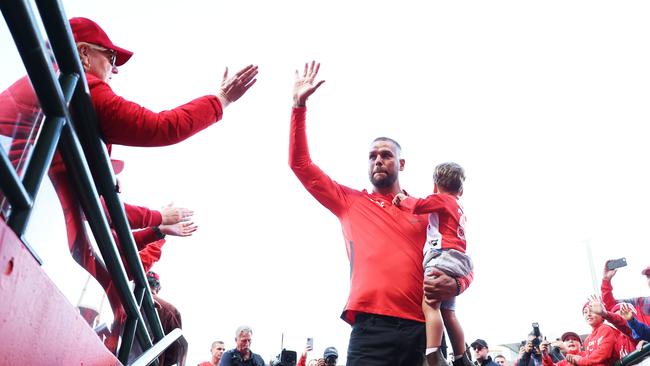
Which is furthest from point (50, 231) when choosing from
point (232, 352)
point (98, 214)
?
point (232, 352)

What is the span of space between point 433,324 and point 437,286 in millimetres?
204

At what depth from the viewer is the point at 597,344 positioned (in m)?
6.77

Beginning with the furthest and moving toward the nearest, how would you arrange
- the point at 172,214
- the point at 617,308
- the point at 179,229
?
the point at 617,308 → the point at 179,229 → the point at 172,214

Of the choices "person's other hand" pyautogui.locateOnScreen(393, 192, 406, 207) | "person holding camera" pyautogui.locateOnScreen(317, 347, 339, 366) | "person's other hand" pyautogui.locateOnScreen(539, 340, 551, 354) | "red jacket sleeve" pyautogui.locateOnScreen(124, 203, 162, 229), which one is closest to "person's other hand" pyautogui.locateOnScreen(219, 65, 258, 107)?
"red jacket sleeve" pyautogui.locateOnScreen(124, 203, 162, 229)

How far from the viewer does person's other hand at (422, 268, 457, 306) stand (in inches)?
117

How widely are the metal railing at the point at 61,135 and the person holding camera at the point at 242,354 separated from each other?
5397 mm

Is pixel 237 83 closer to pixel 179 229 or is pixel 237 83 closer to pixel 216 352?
pixel 179 229

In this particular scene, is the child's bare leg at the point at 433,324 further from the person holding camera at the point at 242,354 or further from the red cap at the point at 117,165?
the person holding camera at the point at 242,354

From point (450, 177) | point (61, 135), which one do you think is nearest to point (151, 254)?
point (450, 177)

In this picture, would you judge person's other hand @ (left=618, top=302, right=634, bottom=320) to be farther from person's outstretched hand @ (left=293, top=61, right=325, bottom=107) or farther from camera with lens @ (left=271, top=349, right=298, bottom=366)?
person's outstretched hand @ (left=293, top=61, right=325, bottom=107)

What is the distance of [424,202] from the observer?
340cm

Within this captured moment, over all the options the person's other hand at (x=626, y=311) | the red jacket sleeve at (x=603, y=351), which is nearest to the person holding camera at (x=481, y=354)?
the red jacket sleeve at (x=603, y=351)

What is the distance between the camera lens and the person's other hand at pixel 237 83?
242 cm

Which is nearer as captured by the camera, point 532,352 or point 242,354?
point 242,354
